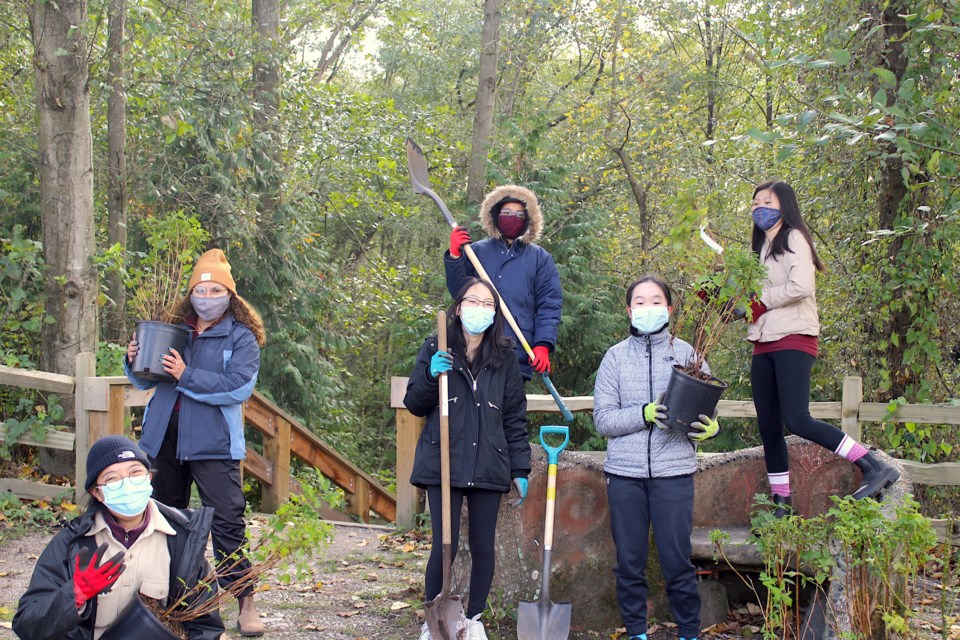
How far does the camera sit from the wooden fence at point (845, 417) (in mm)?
6262

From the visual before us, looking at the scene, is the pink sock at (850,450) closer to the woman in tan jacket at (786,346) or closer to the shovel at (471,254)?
the woman in tan jacket at (786,346)

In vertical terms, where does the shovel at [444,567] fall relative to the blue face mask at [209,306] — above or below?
below

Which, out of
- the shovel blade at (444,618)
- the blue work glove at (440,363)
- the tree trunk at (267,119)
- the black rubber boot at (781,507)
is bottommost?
the shovel blade at (444,618)

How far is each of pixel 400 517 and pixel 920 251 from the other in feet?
14.3

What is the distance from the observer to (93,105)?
34.2 feet

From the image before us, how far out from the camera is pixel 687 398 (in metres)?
4.23

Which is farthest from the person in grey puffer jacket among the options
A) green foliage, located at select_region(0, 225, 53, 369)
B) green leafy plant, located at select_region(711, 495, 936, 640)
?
green foliage, located at select_region(0, 225, 53, 369)

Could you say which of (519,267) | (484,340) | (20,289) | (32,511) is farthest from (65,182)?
(484,340)

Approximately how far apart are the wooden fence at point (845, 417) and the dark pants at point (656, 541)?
1927mm

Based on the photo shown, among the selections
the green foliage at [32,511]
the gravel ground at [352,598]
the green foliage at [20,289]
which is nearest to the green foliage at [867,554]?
the gravel ground at [352,598]

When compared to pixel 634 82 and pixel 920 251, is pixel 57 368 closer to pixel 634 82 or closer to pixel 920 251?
pixel 920 251

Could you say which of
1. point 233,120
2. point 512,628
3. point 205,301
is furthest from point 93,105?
point 512,628

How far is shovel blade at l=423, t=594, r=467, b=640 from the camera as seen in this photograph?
4273 millimetres

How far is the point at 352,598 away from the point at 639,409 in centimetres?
229
